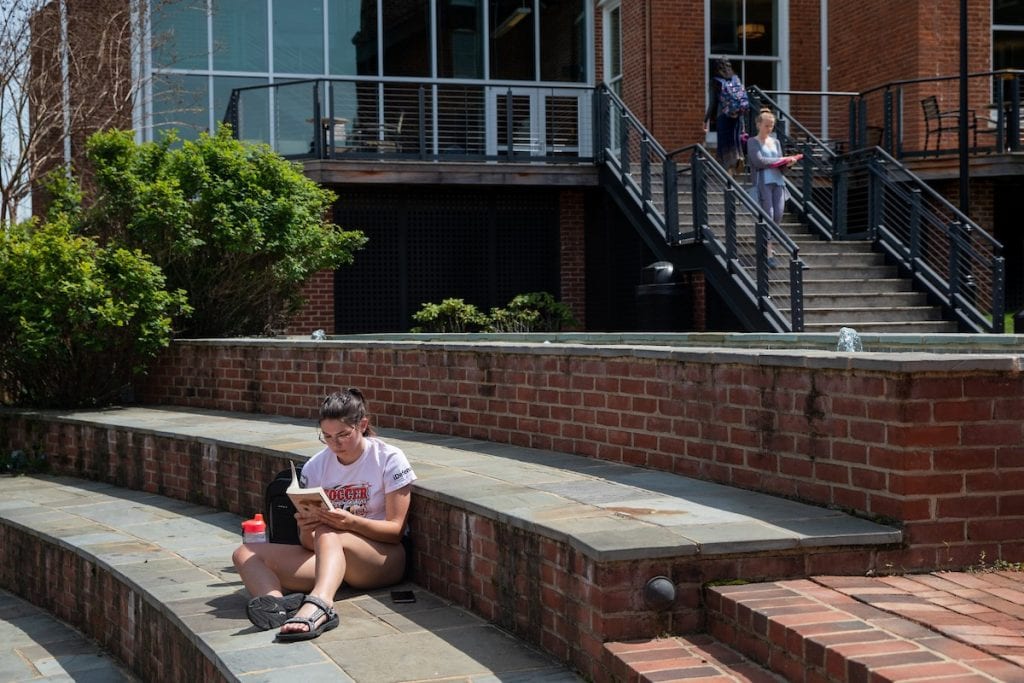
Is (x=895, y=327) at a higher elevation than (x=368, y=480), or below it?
higher

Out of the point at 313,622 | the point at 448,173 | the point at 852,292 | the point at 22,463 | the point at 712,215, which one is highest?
the point at 448,173

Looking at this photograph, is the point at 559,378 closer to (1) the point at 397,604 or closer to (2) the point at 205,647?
(1) the point at 397,604

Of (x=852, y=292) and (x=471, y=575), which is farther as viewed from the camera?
(x=852, y=292)

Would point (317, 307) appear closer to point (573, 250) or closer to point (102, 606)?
point (573, 250)

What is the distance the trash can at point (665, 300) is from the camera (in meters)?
13.2

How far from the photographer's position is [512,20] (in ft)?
62.6

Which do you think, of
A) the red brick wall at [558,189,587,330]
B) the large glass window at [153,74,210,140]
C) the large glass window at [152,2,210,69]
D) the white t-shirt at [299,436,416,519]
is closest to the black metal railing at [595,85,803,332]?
the red brick wall at [558,189,587,330]

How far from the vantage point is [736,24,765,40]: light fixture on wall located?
18000mm

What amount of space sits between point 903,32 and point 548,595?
1363 centimetres

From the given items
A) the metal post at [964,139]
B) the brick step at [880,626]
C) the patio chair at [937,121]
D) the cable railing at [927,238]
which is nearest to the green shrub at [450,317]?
the cable railing at [927,238]

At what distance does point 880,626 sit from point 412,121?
14185mm

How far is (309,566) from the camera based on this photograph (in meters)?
5.55

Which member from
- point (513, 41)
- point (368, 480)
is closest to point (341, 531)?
point (368, 480)

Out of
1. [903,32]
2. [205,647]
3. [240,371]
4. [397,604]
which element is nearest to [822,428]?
[397,604]
